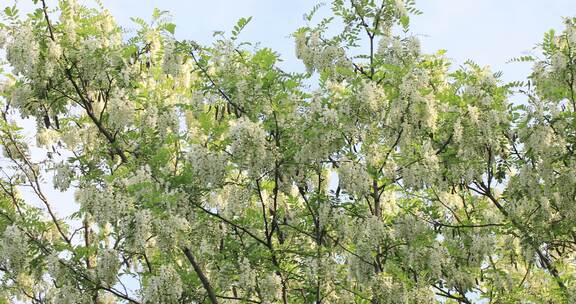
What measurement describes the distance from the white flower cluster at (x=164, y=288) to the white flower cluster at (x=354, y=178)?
3015mm

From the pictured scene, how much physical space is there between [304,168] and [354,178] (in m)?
0.82

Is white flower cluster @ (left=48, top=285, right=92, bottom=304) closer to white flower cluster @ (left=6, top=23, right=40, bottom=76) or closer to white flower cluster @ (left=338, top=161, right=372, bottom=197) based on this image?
white flower cluster @ (left=6, top=23, right=40, bottom=76)

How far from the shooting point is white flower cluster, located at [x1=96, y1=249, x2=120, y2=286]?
1103 centimetres

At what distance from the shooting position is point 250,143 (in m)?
10.2

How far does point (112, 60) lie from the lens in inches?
519

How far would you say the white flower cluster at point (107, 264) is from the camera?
11031mm

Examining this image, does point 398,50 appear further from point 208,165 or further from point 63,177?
point 63,177

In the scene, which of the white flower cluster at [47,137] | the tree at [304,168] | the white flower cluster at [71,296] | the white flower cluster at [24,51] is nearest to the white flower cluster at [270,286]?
the tree at [304,168]

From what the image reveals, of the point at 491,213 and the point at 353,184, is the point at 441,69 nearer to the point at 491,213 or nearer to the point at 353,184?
the point at 491,213

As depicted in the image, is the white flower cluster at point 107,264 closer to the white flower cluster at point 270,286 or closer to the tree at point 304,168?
the tree at point 304,168

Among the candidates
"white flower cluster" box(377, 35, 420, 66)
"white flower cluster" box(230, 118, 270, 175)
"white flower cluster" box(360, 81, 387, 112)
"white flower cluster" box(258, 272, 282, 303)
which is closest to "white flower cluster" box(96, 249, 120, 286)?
"white flower cluster" box(258, 272, 282, 303)

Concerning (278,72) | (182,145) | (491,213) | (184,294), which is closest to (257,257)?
(184,294)

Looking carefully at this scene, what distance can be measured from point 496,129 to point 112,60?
7110 millimetres

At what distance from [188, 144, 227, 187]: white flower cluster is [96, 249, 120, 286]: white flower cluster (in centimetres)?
187
